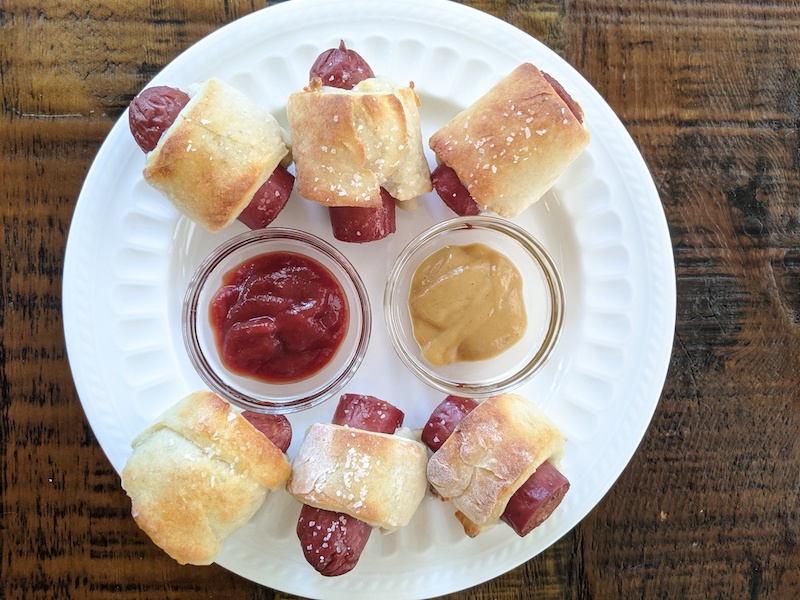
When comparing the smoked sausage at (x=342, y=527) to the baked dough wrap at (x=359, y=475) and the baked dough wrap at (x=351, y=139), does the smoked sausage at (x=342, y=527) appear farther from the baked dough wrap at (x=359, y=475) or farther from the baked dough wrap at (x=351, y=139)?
the baked dough wrap at (x=351, y=139)

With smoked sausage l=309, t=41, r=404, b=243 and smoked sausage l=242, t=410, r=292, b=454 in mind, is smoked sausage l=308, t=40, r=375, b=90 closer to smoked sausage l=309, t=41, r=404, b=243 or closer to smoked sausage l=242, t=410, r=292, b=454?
smoked sausage l=309, t=41, r=404, b=243

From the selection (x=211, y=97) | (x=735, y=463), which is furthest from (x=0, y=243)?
(x=735, y=463)

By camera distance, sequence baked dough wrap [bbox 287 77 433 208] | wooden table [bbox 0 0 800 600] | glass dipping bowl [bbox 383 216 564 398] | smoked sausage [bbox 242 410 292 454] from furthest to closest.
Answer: wooden table [bbox 0 0 800 600], glass dipping bowl [bbox 383 216 564 398], smoked sausage [bbox 242 410 292 454], baked dough wrap [bbox 287 77 433 208]

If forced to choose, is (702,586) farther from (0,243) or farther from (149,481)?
(0,243)

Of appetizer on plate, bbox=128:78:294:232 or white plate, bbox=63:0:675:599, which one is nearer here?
appetizer on plate, bbox=128:78:294:232

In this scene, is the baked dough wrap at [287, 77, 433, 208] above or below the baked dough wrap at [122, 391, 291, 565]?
above

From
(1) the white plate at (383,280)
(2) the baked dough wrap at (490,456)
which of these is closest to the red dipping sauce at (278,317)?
(1) the white plate at (383,280)

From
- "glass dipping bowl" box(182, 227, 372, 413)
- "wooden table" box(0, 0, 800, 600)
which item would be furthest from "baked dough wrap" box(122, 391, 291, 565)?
"wooden table" box(0, 0, 800, 600)
